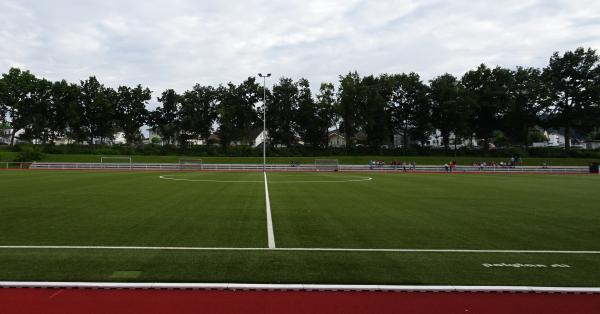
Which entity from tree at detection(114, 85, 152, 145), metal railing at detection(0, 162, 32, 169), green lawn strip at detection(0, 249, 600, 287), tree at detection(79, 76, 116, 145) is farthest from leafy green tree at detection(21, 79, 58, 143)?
green lawn strip at detection(0, 249, 600, 287)

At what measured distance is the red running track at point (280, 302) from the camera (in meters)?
4.83

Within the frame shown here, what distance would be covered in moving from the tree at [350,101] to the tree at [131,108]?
118ft

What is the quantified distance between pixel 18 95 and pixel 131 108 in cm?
1802

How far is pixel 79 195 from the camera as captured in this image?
1748cm

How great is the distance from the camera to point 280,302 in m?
5.06

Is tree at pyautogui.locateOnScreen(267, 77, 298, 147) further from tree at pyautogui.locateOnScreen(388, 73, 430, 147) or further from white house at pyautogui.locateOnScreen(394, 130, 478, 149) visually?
white house at pyautogui.locateOnScreen(394, 130, 478, 149)

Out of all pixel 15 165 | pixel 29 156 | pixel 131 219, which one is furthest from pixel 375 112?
pixel 131 219

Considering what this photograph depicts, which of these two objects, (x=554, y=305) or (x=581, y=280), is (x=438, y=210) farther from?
(x=554, y=305)

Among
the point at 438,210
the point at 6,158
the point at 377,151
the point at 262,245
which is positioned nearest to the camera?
the point at 262,245

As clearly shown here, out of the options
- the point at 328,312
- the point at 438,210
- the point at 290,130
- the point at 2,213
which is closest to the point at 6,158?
the point at 290,130

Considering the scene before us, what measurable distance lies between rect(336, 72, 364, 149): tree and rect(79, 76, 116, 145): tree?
4060 cm

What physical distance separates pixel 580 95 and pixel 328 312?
286 ft

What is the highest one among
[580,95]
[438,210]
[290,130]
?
[580,95]

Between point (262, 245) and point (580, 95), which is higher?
point (580, 95)
